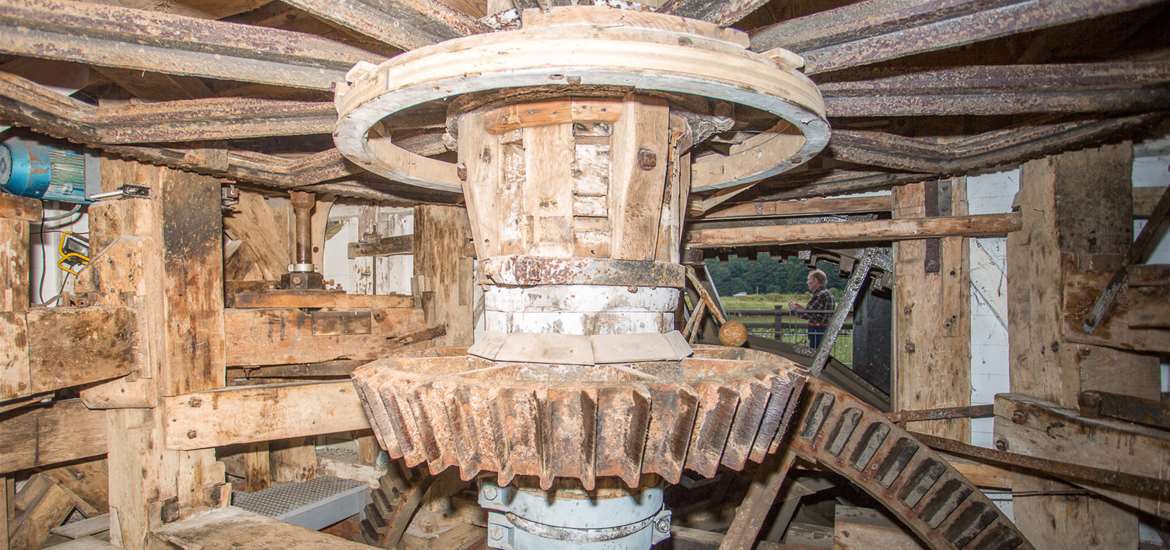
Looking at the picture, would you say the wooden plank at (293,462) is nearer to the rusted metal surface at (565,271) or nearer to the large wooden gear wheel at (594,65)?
the rusted metal surface at (565,271)

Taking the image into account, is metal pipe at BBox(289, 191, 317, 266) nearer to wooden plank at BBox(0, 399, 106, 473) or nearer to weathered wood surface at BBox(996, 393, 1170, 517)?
wooden plank at BBox(0, 399, 106, 473)

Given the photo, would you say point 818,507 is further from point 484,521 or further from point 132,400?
point 132,400

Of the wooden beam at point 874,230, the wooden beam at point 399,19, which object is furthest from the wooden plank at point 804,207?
the wooden beam at point 399,19

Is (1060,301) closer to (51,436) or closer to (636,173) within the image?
(636,173)

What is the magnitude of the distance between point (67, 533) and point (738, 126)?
416 cm

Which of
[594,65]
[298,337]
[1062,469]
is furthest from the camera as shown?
[298,337]

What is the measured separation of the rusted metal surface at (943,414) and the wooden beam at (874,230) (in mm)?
1062

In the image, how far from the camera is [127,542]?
2.80 m

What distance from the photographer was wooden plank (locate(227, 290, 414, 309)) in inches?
130

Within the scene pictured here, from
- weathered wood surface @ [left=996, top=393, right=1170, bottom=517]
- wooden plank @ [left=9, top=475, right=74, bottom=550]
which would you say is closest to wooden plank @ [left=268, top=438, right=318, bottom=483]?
wooden plank @ [left=9, top=475, right=74, bottom=550]

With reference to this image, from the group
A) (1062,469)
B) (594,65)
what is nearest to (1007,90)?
(594,65)

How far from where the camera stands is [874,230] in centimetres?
378

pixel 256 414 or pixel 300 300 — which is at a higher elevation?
pixel 300 300

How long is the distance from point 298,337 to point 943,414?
382 cm
